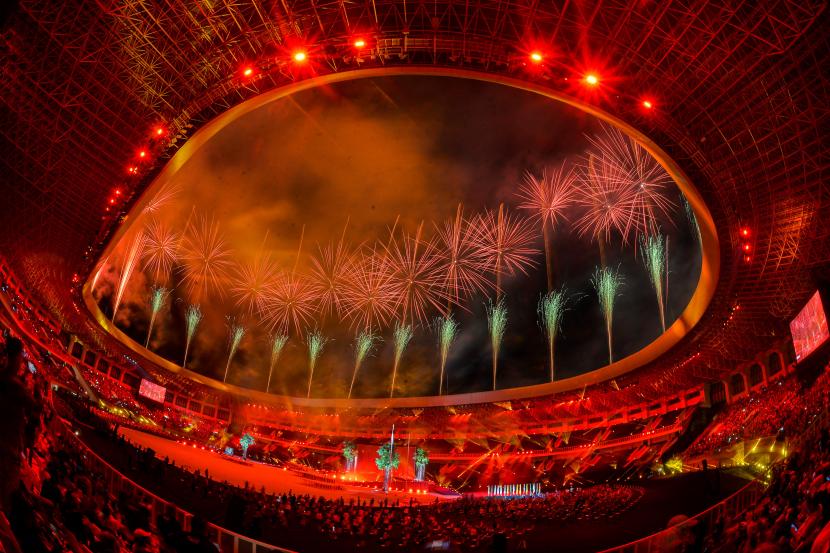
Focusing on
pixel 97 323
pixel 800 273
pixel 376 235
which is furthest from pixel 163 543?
pixel 376 235

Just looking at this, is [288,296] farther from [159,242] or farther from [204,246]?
[159,242]

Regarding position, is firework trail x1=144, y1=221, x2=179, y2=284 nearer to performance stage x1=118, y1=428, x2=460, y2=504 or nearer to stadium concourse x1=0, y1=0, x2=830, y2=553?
stadium concourse x1=0, y1=0, x2=830, y2=553

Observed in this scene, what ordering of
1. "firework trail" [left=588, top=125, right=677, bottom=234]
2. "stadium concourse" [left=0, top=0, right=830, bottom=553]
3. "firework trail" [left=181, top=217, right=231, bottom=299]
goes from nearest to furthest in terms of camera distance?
"stadium concourse" [left=0, top=0, right=830, bottom=553] → "firework trail" [left=588, top=125, right=677, bottom=234] → "firework trail" [left=181, top=217, right=231, bottom=299]

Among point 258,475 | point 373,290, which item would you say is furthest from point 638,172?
point 258,475

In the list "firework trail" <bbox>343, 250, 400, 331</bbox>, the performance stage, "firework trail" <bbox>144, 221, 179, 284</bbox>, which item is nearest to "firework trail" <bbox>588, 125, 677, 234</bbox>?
"firework trail" <bbox>343, 250, 400, 331</bbox>

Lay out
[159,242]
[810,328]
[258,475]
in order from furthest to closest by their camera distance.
A: [159,242] → [258,475] → [810,328]

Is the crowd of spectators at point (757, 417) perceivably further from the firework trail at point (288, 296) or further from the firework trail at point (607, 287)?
the firework trail at point (288, 296)

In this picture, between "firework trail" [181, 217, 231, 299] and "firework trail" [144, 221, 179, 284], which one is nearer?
"firework trail" [144, 221, 179, 284]
